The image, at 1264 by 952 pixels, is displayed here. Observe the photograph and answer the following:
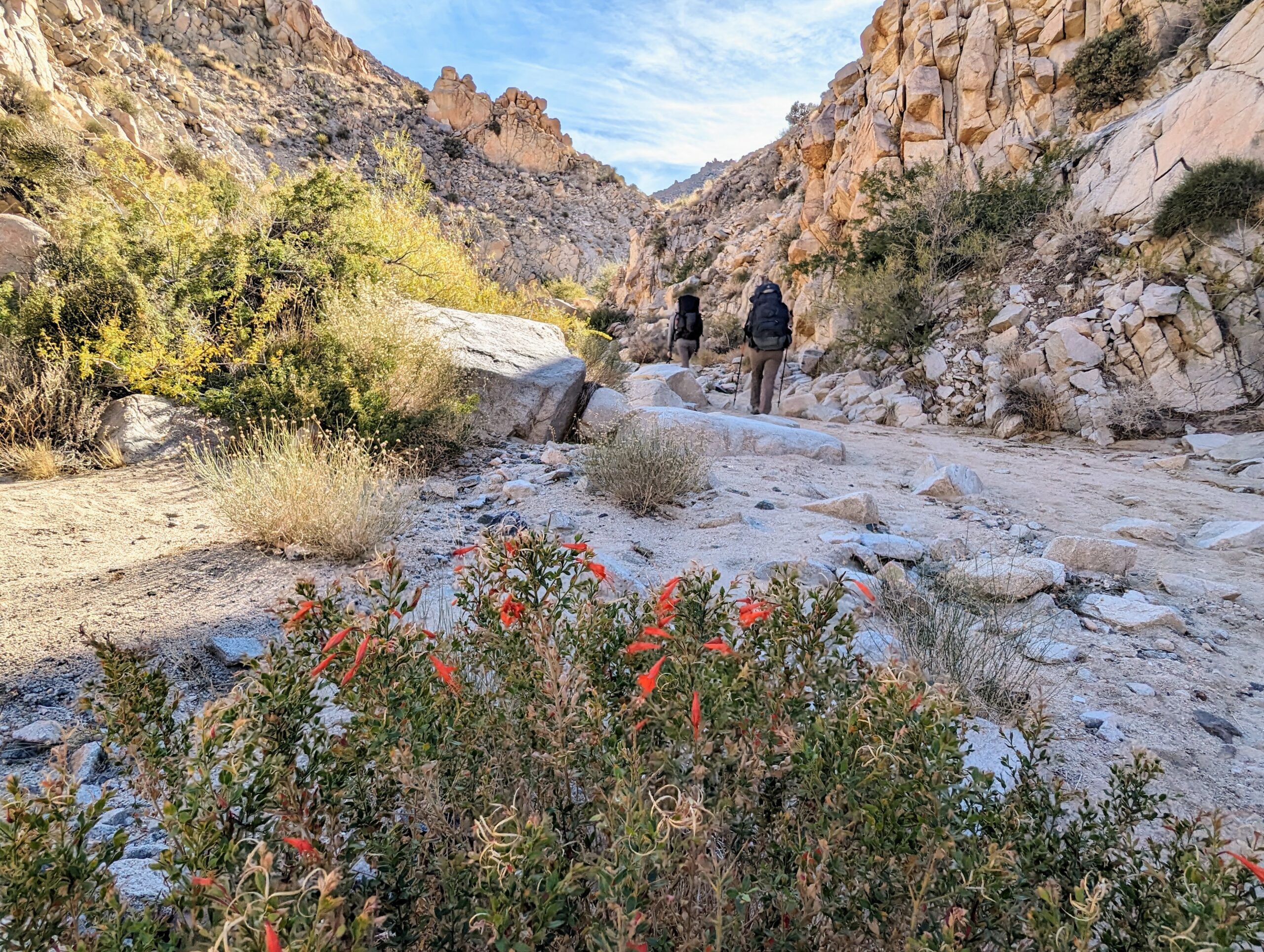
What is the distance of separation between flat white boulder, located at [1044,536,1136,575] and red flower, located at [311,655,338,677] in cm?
365

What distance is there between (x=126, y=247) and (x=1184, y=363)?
37.1ft

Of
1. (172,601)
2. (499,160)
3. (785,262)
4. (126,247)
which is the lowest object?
(172,601)

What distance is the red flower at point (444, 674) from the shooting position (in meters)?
1.01

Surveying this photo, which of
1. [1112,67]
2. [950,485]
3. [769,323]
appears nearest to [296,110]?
[769,323]

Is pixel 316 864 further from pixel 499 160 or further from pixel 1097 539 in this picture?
pixel 499 160

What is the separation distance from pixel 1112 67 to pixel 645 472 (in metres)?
13.9

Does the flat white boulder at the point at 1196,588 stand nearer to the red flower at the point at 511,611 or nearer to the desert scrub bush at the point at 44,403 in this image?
the red flower at the point at 511,611

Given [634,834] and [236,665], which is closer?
[634,834]

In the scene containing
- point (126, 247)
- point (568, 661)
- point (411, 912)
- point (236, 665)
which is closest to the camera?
point (411, 912)

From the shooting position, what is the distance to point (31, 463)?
3.84 meters

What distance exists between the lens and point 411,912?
0.83m

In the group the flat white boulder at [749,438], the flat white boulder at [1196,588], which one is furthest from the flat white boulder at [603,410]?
the flat white boulder at [1196,588]

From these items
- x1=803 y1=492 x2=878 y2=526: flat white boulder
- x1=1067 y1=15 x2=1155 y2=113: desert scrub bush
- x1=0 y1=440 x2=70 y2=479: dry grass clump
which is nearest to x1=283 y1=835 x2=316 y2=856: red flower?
x1=803 y1=492 x2=878 y2=526: flat white boulder

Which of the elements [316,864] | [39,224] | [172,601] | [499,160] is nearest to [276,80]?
[499,160]
